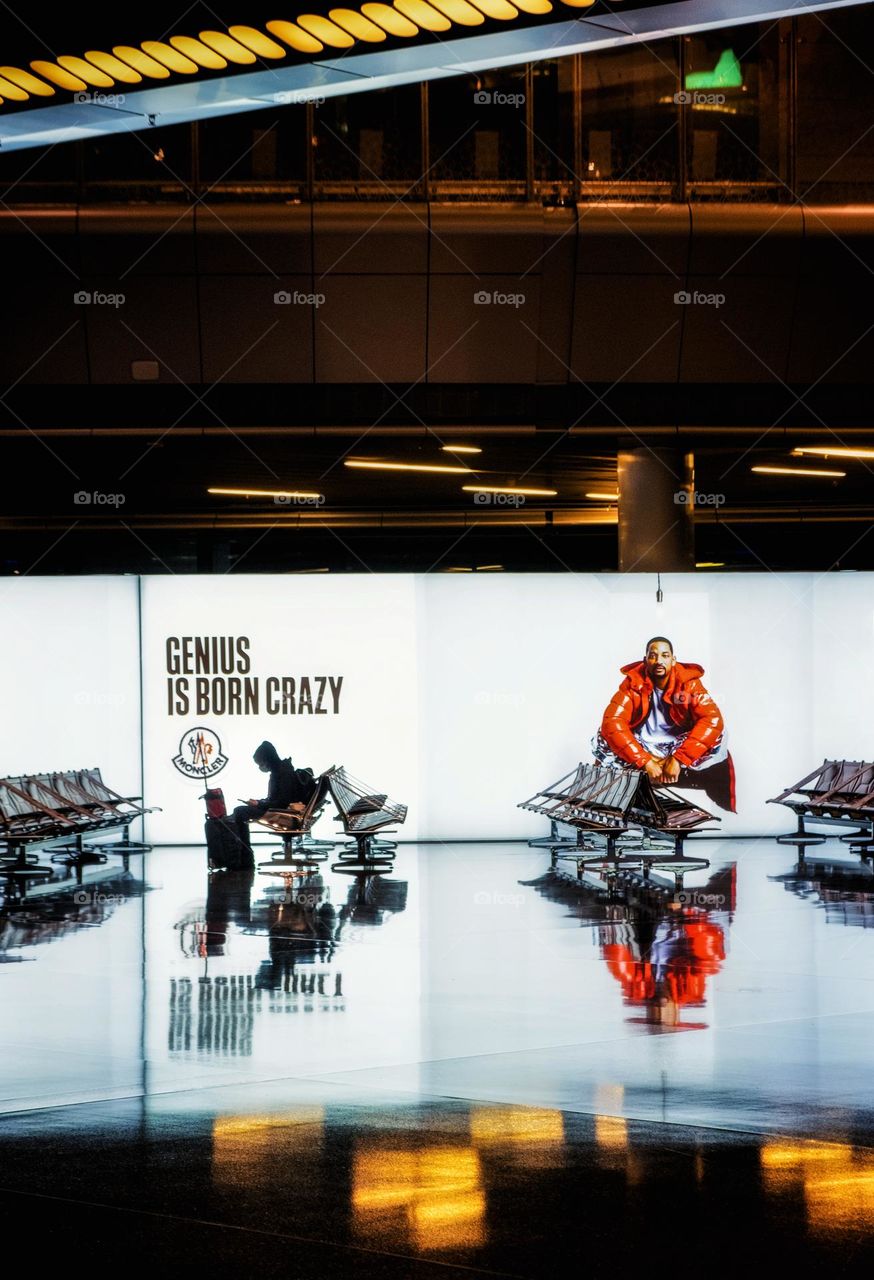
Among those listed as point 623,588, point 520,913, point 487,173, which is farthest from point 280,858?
point 487,173

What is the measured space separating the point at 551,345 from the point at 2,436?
6.99m

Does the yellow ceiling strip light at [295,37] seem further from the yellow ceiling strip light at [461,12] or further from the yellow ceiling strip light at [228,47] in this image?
the yellow ceiling strip light at [461,12]

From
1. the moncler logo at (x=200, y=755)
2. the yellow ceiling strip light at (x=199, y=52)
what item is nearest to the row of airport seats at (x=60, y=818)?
the moncler logo at (x=200, y=755)

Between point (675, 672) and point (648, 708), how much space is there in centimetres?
56

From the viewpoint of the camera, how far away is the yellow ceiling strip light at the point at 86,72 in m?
5.27

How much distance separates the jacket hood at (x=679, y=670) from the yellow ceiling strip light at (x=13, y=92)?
12.6 m

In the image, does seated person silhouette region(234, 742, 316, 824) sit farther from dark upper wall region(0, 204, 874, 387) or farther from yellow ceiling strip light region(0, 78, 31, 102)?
yellow ceiling strip light region(0, 78, 31, 102)

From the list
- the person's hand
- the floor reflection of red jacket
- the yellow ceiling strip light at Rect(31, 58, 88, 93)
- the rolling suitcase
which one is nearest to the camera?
the yellow ceiling strip light at Rect(31, 58, 88, 93)

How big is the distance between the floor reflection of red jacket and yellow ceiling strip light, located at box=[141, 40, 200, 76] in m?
5.49

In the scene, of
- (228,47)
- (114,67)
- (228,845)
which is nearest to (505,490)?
(228,845)

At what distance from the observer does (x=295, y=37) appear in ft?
16.8

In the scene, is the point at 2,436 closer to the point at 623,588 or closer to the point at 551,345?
the point at 551,345

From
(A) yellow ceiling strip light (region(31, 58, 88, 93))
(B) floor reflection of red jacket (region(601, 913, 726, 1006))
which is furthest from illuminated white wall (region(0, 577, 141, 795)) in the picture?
(A) yellow ceiling strip light (region(31, 58, 88, 93))

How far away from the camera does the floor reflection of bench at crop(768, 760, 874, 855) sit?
1535 cm
